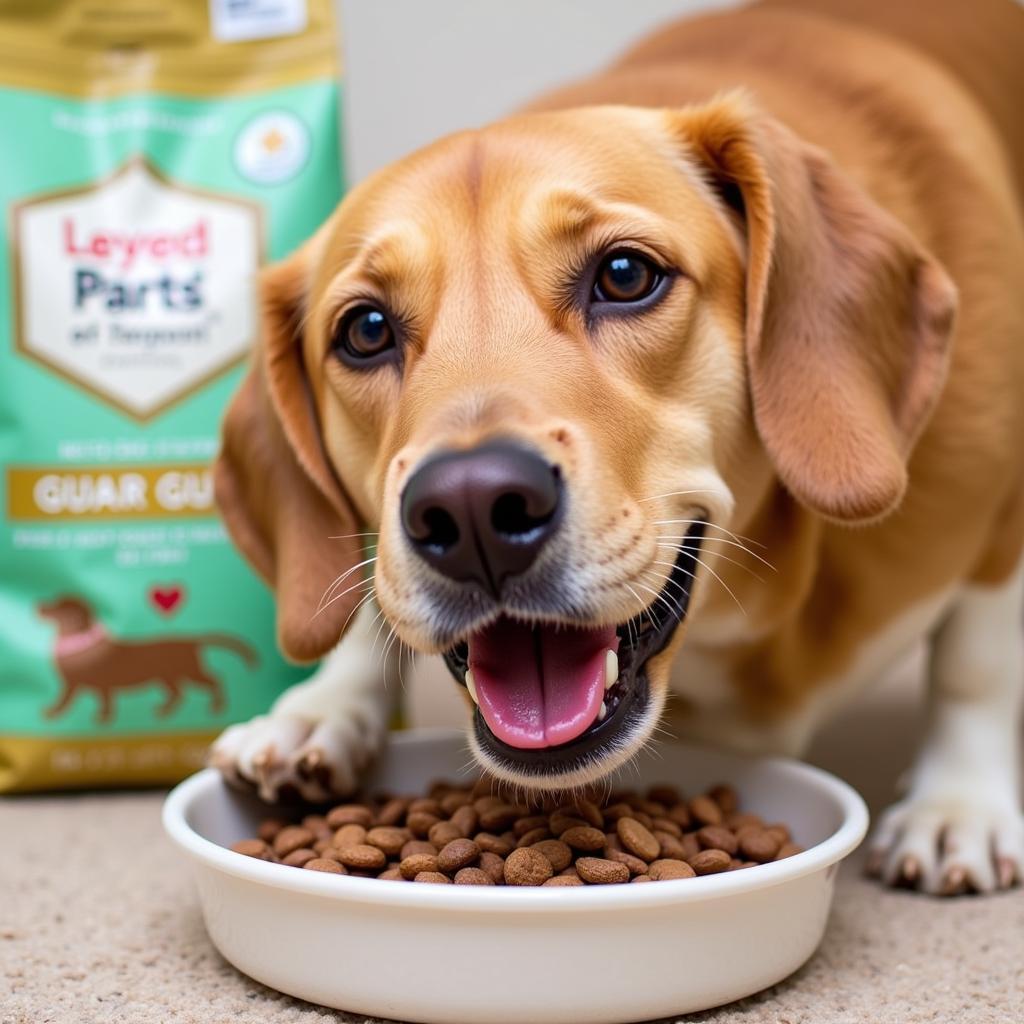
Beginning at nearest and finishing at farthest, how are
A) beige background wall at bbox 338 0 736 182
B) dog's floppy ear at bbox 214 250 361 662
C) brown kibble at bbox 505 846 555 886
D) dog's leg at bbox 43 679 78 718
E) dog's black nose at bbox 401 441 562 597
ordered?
dog's black nose at bbox 401 441 562 597 < brown kibble at bbox 505 846 555 886 < dog's floppy ear at bbox 214 250 361 662 < dog's leg at bbox 43 679 78 718 < beige background wall at bbox 338 0 736 182

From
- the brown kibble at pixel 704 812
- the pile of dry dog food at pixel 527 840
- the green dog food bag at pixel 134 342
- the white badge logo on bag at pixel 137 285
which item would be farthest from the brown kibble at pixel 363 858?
the white badge logo on bag at pixel 137 285

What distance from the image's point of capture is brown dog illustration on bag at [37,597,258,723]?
211cm

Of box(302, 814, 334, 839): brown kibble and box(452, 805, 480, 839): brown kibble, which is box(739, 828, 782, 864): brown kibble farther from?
box(302, 814, 334, 839): brown kibble

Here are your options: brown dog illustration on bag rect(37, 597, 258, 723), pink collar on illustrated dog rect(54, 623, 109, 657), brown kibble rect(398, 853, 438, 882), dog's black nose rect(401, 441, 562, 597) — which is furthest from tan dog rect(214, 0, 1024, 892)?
pink collar on illustrated dog rect(54, 623, 109, 657)

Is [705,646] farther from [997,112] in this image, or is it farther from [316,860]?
[997,112]

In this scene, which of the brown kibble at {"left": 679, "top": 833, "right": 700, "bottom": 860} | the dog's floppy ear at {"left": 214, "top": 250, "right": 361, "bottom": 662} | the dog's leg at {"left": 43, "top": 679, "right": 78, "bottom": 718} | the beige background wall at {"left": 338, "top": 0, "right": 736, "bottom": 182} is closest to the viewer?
the brown kibble at {"left": 679, "top": 833, "right": 700, "bottom": 860}

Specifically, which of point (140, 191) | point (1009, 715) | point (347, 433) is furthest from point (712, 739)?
point (140, 191)

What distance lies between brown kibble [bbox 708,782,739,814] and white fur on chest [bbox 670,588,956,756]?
0.20 m

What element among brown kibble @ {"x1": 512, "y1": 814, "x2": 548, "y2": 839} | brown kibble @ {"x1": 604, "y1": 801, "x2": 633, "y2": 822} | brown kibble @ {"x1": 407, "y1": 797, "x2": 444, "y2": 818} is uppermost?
brown kibble @ {"x1": 604, "y1": 801, "x2": 633, "y2": 822}

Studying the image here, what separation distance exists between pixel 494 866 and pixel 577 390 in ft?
1.43

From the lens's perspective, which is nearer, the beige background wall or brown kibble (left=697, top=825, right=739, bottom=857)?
brown kibble (left=697, top=825, right=739, bottom=857)

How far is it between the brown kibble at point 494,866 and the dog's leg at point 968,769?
55 cm

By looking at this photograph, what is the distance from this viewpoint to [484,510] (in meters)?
1.08

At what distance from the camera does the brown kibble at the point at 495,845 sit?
4.19 ft
